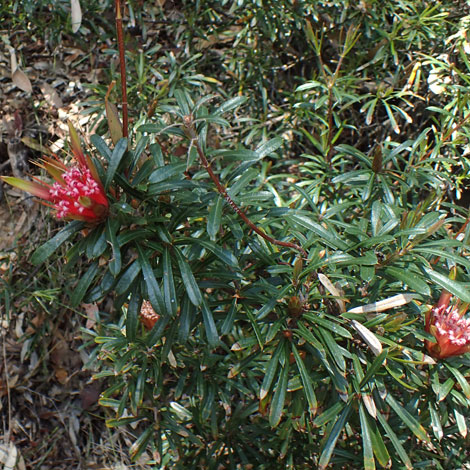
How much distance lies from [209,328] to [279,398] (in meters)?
0.20

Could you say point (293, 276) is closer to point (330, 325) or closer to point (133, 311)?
point (330, 325)

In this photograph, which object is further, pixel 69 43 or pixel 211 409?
pixel 69 43

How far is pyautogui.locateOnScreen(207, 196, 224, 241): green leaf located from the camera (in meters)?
0.89

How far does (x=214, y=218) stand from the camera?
3.01 ft

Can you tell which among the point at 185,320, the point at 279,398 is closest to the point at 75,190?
the point at 185,320

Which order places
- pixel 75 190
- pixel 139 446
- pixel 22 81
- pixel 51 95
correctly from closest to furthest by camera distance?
1. pixel 75 190
2. pixel 139 446
3. pixel 22 81
4. pixel 51 95

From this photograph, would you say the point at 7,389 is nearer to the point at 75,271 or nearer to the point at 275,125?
the point at 75,271

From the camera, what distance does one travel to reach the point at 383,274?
3.39 feet

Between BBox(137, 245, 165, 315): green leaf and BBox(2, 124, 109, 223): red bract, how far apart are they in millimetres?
109

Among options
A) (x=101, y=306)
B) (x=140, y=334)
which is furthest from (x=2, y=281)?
(x=140, y=334)

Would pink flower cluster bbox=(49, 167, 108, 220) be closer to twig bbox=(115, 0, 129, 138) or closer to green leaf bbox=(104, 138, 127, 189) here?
green leaf bbox=(104, 138, 127, 189)

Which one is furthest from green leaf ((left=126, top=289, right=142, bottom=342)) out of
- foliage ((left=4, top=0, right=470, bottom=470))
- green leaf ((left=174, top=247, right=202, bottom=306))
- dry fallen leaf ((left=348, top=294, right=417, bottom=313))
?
dry fallen leaf ((left=348, top=294, right=417, bottom=313))

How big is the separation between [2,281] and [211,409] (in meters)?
1.13

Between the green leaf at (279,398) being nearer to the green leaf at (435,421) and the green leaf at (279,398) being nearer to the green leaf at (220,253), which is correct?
the green leaf at (220,253)
